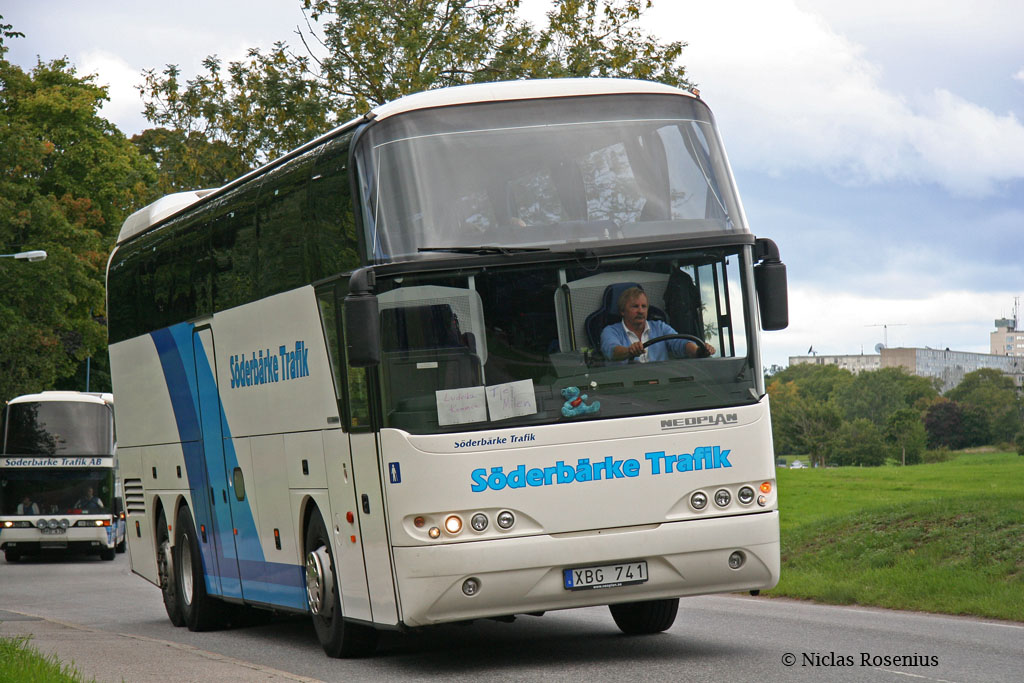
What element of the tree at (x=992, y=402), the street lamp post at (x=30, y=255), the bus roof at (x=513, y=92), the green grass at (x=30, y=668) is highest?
the street lamp post at (x=30, y=255)

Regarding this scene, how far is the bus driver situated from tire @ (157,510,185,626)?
809cm

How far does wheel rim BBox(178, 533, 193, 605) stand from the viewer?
16.4 m

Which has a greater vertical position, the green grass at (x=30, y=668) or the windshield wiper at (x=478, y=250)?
the windshield wiper at (x=478, y=250)

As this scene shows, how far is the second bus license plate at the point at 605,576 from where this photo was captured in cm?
1026

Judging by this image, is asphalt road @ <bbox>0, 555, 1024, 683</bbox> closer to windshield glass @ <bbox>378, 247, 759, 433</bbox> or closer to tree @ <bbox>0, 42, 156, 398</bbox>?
windshield glass @ <bbox>378, 247, 759, 433</bbox>

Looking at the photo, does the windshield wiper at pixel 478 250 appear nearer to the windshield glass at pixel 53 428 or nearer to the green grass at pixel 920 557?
the green grass at pixel 920 557

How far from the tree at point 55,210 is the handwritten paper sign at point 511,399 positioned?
25006 millimetres

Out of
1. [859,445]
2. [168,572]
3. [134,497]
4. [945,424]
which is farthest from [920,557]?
[859,445]

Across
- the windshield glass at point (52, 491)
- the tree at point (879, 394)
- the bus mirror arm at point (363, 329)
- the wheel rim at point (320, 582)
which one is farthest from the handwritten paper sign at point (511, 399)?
the tree at point (879, 394)

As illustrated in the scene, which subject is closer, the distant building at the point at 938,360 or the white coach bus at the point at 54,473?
the white coach bus at the point at 54,473

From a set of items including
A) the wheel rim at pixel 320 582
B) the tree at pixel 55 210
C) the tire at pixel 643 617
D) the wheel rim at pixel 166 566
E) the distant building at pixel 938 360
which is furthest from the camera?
the distant building at pixel 938 360

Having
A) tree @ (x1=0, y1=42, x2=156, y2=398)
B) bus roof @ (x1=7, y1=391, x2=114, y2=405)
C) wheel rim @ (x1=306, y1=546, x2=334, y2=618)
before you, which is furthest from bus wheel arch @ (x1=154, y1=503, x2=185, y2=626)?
bus roof @ (x1=7, y1=391, x2=114, y2=405)

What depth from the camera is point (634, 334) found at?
1038 cm

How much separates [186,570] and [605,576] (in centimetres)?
746
